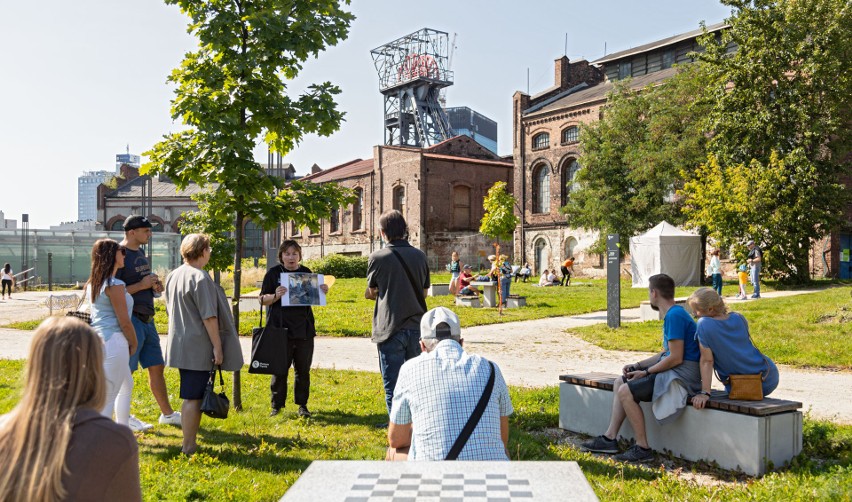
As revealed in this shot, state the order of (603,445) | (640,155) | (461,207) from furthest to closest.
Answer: (461,207) → (640,155) → (603,445)

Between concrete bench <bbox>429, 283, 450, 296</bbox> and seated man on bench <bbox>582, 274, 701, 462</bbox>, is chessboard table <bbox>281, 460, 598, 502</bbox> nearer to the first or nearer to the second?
seated man on bench <bbox>582, 274, 701, 462</bbox>

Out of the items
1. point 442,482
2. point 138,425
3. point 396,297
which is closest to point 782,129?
point 396,297

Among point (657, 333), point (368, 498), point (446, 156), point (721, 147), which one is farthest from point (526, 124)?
point (368, 498)

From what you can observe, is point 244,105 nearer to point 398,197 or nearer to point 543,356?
point 543,356

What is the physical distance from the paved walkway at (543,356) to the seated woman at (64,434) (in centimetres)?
709

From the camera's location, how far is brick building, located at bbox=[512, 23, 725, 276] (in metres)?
41.6

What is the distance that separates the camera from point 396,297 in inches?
244

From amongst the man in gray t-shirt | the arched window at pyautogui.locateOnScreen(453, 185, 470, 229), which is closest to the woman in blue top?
the man in gray t-shirt

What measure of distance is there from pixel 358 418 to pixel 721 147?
983 inches

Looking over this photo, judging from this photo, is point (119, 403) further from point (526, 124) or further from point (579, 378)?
point (526, 124)

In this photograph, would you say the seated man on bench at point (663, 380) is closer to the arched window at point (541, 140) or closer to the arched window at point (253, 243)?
the arched window at point (541, 140)

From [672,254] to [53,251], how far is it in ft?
106

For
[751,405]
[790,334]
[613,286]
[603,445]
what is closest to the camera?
[751,405]

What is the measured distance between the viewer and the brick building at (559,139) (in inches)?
1636
